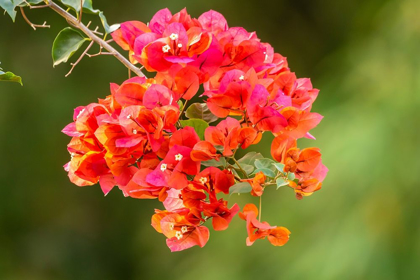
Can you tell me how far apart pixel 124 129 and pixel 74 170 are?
0.34 ft

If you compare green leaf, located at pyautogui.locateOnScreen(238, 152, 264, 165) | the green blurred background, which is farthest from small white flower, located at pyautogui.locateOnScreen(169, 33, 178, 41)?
the green blurred background

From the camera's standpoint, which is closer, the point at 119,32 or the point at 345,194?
the point at 119,32

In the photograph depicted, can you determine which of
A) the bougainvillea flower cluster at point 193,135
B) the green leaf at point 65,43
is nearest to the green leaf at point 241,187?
the bougainvillea flower cluster at point 193,135

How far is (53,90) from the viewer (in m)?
2.97

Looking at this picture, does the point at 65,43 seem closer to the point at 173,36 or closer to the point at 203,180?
the point at 173,36

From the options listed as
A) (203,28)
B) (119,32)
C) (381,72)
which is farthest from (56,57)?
(381,72)

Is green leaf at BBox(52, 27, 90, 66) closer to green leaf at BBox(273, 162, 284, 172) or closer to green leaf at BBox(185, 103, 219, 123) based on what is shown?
green leaf at BBox(185, 103, 219, 123)

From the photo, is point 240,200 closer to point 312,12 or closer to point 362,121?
point 362,121

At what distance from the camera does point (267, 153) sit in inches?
103

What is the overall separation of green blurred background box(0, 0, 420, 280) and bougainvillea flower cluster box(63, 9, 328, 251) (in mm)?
1571

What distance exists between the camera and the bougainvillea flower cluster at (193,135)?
628 mm

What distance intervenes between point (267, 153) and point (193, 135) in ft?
6.56

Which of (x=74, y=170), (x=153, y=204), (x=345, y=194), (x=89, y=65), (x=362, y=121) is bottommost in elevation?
(x=153, y=204)

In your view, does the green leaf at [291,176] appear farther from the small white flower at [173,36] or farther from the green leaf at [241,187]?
the small white flower at [173,36]
